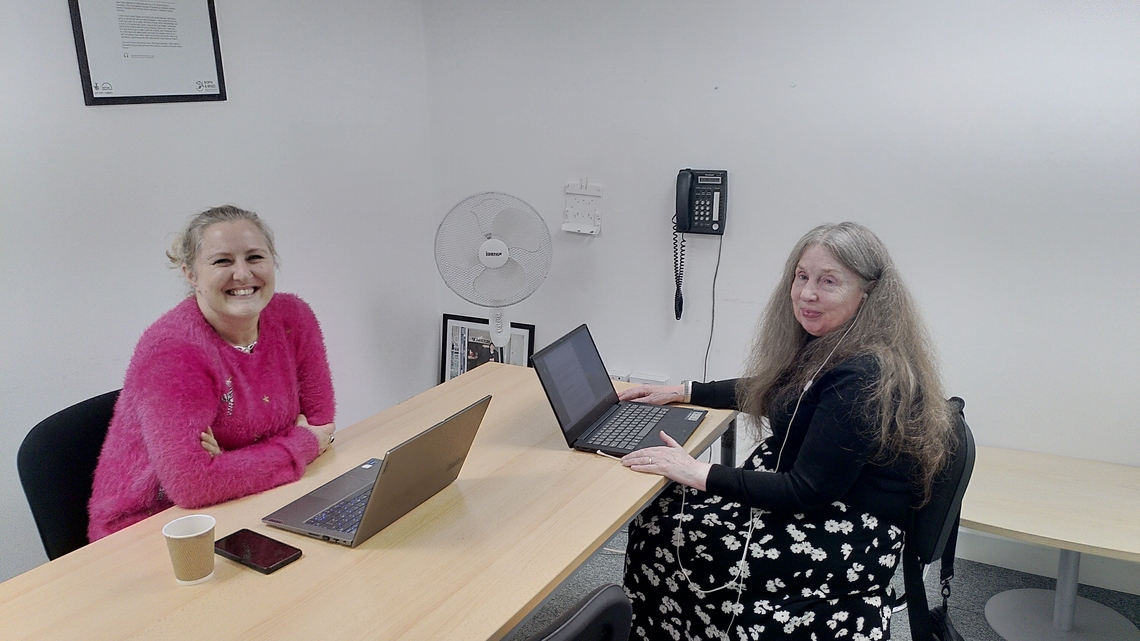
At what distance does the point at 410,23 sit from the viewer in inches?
138

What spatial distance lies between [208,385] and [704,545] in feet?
3.79

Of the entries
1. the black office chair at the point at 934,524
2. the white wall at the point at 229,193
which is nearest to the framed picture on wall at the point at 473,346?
the white wall at the point at 229,193

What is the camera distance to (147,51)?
2.50 m

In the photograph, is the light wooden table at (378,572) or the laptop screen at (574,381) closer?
the light wooden table at (378,572)

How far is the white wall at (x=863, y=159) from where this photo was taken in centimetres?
255

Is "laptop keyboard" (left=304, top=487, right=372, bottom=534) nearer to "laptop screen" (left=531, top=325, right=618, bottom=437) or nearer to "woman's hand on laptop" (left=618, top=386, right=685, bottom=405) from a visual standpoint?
"laptop screen" (left=531, top=325, right=618, bottom=437)

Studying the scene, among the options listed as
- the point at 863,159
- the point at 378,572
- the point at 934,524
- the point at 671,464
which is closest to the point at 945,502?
the point at 934,524

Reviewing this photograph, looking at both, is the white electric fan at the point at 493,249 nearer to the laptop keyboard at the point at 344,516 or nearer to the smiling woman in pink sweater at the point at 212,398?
the smiling woman in pink sweater at the point at 212,398

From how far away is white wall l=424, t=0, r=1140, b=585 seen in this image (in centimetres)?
255

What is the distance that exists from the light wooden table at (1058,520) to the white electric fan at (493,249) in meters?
1.62

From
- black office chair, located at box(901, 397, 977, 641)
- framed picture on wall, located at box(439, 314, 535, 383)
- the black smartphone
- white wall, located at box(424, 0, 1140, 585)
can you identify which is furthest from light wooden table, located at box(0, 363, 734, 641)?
framed picture on wall, located at box(439, 314, 535, 383)

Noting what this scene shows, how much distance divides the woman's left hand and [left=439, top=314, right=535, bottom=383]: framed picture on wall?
1633 mm

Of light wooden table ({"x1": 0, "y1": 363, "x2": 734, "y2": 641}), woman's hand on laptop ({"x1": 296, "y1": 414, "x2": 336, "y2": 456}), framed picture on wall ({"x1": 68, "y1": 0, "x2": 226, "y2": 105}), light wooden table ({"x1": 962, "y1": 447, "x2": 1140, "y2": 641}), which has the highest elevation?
framed picture on wall ({"x1": 68, "y1": 0, "x2": 226, "y2": 105})

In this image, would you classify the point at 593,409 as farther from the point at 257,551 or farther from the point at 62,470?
the point at 62,470
